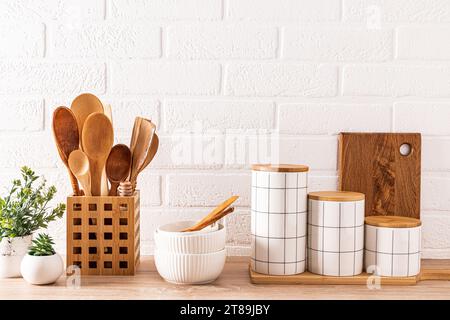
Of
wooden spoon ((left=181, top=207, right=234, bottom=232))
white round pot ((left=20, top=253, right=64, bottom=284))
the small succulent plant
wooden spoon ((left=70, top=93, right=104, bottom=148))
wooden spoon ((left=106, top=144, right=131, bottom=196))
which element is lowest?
white round pot ((left=20, top=253, right=64, bottom=284))

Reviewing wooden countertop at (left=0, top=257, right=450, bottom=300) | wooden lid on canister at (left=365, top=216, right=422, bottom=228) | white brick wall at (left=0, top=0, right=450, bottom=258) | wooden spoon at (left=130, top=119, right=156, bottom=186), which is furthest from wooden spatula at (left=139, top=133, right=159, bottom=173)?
wooden lid on canister at (left=365, top=216, right=422, bottom=228)

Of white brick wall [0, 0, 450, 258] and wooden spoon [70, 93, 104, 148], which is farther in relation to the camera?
white brick wall [0, 0, 450, 258]

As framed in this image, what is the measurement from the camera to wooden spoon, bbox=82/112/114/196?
102 cm

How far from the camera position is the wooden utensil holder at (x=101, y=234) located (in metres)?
1.04

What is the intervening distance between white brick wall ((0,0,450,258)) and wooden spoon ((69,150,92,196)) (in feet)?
0.68

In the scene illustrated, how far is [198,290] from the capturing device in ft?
3.21

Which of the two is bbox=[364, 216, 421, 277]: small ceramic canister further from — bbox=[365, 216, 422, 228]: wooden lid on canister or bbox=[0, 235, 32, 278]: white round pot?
bbox=[0, 235, 32, 278]: white round pot

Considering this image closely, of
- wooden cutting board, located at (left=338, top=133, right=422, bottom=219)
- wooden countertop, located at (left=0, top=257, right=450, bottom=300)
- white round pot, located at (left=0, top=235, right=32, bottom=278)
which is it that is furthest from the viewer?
wooden cutting board, located at (left=338, top=133, right=422, bottom=219)

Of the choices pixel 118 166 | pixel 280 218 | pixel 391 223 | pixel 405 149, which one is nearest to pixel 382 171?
pixel 405 149

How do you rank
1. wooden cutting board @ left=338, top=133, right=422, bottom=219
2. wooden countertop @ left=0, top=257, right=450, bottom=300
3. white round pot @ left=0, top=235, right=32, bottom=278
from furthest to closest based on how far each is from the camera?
1. wooden cutting board @ left=338, top=133, right=422, bottom=219
2. white round pot @ left=0, top=235, right=32, bottom=278
3. wooden countertop @ left=0, top=257, right=450, bottom=300

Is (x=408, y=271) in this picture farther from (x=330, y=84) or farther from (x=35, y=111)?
(x=35, y=111)

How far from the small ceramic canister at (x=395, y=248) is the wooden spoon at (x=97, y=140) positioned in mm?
531

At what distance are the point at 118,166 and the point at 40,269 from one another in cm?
24
